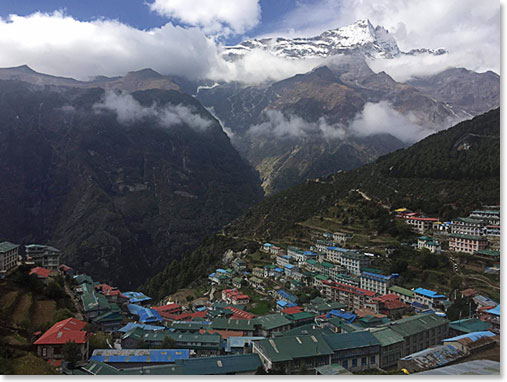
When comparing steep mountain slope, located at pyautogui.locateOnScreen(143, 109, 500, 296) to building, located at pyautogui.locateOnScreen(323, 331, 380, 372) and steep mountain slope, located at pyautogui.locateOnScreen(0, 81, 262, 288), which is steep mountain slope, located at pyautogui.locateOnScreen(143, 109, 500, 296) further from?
steep mountain slope, located at pyautogui.locateOnScreen(0, 81, 262, 288)

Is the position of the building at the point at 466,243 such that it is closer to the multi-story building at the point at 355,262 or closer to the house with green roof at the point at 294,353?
the multi-story building at the point at 355,262

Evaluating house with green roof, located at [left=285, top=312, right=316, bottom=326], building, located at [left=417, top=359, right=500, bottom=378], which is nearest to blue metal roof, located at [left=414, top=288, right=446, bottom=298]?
house with green roof, located at [left=285, top=312, right=316, bottom=326]

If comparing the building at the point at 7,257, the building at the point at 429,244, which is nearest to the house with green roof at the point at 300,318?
the building at the point at 429,244

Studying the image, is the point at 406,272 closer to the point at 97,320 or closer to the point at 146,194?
the point at 97,320

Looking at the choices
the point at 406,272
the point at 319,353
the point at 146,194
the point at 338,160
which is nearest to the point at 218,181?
the point at 146,194

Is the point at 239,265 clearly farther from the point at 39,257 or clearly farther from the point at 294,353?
the point at 294,353

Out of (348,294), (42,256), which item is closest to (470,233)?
(348,294)
